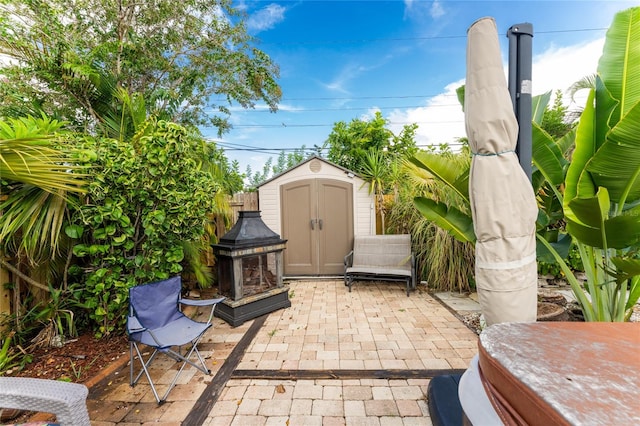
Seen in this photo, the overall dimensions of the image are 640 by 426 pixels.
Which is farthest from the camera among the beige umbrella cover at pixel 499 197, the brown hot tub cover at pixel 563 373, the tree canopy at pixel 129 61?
the tree canopy at pixel 129 61

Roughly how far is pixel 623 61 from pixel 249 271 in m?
4.23

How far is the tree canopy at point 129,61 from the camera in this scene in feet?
9.91

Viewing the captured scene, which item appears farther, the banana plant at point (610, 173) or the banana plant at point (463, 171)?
the banana plant at point (463, 171)

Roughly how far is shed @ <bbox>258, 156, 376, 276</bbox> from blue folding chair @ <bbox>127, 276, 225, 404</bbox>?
3248 millimetres

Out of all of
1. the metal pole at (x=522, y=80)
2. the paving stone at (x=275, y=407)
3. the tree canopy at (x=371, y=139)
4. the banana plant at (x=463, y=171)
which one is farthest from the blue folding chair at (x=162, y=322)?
the tree canopy at (x=371, y=139)

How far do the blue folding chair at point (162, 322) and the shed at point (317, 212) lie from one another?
Result: 128 inches

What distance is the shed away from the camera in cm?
588

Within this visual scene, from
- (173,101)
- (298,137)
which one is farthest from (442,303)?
(298,137)

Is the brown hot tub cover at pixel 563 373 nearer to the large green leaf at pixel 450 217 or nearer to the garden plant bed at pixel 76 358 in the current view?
the large green leaf at pixel 450 217

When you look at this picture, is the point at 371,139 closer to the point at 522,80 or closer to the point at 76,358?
the point at 522,80

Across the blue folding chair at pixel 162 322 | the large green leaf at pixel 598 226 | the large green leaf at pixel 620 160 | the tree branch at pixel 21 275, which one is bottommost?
the blue folding chair at pixel 162 322

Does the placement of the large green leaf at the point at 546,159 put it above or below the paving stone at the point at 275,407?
above

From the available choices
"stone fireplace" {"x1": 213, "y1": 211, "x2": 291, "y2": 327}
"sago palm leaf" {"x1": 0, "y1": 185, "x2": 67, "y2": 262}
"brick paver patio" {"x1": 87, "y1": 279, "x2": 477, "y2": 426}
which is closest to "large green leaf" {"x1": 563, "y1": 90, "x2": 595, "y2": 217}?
"brick paver patio" {"x1": 87, "y1": 279, "x2": 477, "y2": 426}

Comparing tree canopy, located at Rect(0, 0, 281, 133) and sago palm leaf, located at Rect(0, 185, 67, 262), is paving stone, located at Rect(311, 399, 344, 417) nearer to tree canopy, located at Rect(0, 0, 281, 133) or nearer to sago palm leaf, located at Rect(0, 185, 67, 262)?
sago palm leaf, located at Rect(0, 185, 67, 262)
